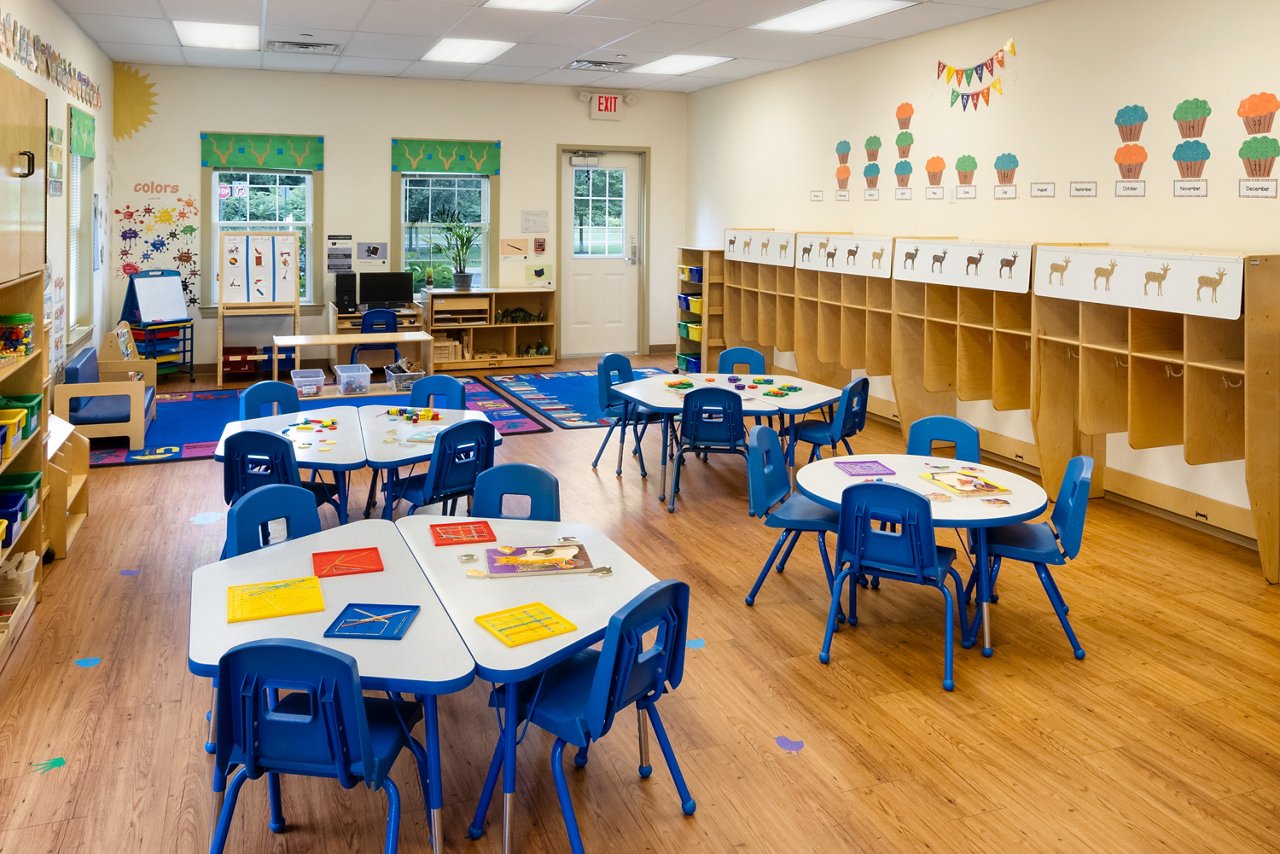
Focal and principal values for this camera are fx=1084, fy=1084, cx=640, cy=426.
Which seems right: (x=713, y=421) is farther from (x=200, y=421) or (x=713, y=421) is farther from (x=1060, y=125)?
(x=200, y=421)

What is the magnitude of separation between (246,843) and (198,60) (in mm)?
9062

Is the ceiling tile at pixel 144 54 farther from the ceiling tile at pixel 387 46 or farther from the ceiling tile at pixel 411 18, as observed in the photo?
the ceiling tile at pixel 411 18

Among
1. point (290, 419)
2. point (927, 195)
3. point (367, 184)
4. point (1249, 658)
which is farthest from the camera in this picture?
point (367, 184)

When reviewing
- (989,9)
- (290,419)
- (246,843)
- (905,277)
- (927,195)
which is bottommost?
(246,843)

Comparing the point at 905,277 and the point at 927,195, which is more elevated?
the point at 927,195

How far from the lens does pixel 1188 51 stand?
5.95 m

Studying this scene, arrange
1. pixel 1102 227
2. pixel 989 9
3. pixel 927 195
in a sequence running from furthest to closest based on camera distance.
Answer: pixel 927 195, pixel 989 9, pixel 1102 227

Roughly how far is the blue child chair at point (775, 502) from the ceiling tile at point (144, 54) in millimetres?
7428

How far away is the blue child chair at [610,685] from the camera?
9.12 ft

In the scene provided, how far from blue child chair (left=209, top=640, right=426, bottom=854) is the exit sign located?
1026 cm

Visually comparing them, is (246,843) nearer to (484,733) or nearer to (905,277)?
(484,733)

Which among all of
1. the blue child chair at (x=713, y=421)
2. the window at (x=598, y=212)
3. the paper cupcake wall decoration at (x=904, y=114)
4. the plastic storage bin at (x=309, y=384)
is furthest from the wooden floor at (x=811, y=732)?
the window at (x=598, y=212)

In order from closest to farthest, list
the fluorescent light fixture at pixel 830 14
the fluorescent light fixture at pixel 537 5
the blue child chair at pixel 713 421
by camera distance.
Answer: the blue child chair at pixel 713 421 → the fluorescent light fixture at pixel 830 14 → the fluorescent light fixture at pixel 537 5

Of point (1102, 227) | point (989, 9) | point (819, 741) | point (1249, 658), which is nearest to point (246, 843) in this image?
point (819, 741)
